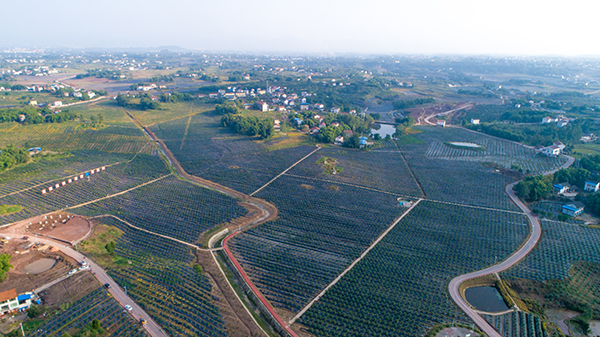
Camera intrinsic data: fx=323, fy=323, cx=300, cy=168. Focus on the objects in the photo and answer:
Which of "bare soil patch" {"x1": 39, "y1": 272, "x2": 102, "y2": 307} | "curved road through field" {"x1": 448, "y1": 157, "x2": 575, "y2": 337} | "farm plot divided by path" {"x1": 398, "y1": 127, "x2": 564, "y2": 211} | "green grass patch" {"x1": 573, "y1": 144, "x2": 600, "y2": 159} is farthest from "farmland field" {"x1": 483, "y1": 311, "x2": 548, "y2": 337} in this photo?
Answer: "green grass patch" {"x1": 573, "y1": 144, "x2": 600, "y2": 159}

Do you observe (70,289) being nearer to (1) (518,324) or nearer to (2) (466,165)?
(1) (518,324)

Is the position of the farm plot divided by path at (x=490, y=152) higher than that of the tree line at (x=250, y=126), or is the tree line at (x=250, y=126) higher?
the tree line at (x=250, y=126)

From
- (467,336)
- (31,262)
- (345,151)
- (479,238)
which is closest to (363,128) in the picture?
(345,151)

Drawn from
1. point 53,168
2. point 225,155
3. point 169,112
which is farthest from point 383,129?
point 53,168

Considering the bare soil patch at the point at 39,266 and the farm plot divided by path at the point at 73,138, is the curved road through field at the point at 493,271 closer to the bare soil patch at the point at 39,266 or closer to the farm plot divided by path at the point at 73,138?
the bare soil patch at the point at 39,266

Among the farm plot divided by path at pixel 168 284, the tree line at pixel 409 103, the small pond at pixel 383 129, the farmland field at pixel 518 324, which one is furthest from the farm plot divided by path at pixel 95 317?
the tree line at pixel 409 103
